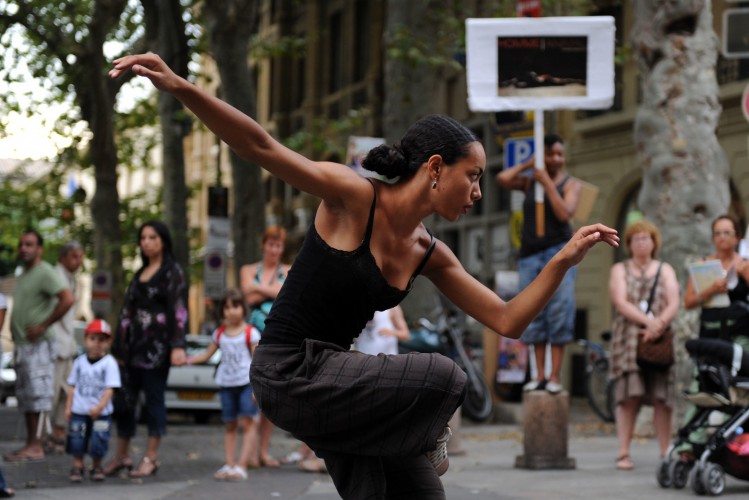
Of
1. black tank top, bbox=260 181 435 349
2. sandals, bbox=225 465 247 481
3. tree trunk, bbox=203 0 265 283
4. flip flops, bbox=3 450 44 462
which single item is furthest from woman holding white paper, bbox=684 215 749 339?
tree trunk, bbox=203 0 265 283

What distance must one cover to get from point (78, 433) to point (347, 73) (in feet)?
106

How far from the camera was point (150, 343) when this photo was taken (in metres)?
10.6

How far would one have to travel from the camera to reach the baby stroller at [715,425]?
355 inches

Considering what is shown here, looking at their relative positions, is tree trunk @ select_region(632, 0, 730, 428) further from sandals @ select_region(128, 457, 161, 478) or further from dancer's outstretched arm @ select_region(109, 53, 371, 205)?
dancer's outstretched arm @ select_region(109, 53, 371, 205)

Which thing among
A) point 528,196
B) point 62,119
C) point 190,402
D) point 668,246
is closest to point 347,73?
point 62,119

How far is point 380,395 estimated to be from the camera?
4.06 meters

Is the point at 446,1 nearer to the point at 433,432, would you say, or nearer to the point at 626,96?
the point at 626,96

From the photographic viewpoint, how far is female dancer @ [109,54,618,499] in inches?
160

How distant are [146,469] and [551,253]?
3.45 metres

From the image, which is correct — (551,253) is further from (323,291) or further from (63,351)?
(323,291)

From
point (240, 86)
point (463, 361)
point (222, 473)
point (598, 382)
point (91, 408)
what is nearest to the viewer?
point (91, 408)

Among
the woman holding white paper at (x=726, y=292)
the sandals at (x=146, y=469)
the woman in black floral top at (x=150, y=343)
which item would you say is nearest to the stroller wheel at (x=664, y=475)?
the woman holding white paper at (x=726, y=292)

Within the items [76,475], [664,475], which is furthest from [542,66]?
[76,475]

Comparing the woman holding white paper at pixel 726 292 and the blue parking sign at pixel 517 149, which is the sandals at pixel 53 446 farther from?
the blue parking sign at pixel 517 149
